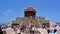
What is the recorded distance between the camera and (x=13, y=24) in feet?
122

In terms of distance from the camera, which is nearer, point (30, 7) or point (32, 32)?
point (32, 32)

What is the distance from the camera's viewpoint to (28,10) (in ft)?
131

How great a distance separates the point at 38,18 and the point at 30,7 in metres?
3.97

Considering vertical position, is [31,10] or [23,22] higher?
[31,10]

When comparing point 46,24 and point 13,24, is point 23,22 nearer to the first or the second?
point 13,24

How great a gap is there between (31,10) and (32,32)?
2649 cm

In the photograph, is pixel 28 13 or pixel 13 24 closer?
pixel 13 24

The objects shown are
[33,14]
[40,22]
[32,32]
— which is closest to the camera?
[32,32]

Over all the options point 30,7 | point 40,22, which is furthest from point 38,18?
point 30,7

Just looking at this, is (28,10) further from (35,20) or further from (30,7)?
(35,20)

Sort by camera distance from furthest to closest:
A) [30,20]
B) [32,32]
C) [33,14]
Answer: [33,14] < [30,20] < [32,32]

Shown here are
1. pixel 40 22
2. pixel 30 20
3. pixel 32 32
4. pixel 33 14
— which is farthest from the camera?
pixel 33 14

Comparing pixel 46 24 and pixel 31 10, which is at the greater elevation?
pixel 31 10

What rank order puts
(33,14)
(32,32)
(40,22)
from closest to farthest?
1. (32,32)
2. (40,22)
3. (33,14)
